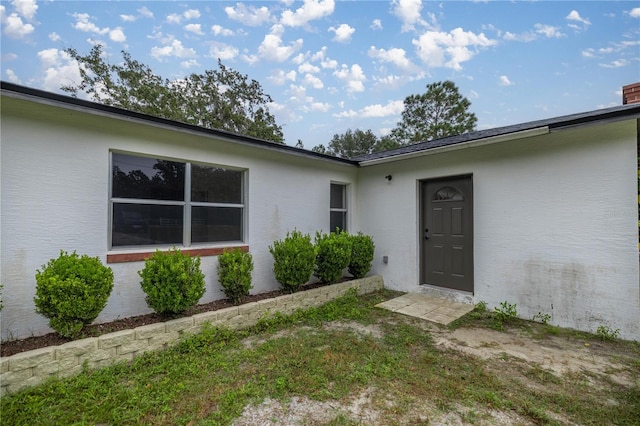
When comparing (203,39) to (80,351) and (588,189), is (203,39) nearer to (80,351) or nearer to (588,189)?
(80,351)

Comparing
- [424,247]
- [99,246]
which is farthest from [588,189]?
[99,246]

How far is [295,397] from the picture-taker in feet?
7.46

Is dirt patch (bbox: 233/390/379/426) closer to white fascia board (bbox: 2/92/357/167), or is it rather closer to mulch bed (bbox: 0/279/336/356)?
mulch bed (bbox: 0/279/336/356)

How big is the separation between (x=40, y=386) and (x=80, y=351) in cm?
33

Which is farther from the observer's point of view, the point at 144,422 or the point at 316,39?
the point at 316,39

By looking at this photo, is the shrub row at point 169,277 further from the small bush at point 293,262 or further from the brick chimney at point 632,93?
the brick chimney at point 632,93

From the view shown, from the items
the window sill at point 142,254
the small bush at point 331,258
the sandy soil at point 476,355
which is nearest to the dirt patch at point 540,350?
the sandy soil at point 476,355

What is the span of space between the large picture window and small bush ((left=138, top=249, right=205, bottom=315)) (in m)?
0.60

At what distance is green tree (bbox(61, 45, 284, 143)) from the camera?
44.6 ft

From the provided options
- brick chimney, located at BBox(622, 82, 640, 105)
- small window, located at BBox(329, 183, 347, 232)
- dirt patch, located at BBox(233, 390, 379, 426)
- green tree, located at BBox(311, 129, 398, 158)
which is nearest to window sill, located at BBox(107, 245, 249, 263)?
dirt patch, located at BBox(233, 390, 379, 426)

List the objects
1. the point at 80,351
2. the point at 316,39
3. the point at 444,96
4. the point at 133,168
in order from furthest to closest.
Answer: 1. the point at 444,96
2. the point at 316,39
3. the point at 133,168
4. the point at 80,351

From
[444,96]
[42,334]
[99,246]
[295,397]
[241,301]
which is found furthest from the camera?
[444,96]

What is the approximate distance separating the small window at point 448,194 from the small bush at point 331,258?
2.13 metres

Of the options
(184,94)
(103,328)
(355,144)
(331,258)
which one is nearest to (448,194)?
(331,258)
